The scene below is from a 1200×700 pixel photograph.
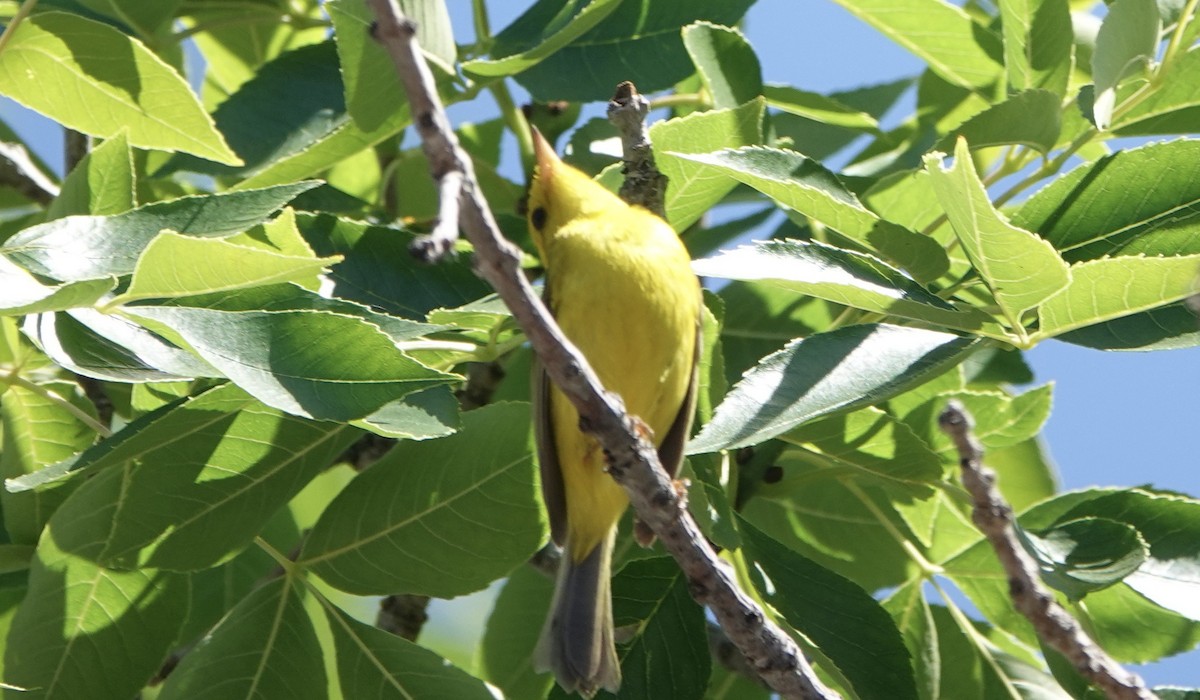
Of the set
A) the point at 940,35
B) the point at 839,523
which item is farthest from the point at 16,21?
the point at 839,523

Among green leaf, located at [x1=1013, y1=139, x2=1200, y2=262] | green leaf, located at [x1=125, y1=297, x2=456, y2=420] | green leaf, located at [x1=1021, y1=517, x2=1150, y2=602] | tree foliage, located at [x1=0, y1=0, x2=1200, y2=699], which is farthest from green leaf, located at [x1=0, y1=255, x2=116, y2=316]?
green leaf, located at [x1=1013, y1=139, x2=1200, y2=262]

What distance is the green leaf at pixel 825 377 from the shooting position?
180 centimetres

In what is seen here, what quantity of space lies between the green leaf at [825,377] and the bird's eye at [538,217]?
1044 mm

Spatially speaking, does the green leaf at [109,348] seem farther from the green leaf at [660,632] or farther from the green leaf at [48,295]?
the green leaf at [660,632]

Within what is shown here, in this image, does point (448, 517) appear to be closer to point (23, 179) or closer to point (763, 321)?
point (763, 321)

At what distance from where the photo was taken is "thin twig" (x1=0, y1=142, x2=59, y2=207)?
320 centimetres

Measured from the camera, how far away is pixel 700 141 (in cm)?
233

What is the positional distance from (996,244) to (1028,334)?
10.7 inches

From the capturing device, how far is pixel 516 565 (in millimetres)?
2303

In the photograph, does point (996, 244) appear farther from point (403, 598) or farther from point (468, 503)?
point (403, 598)

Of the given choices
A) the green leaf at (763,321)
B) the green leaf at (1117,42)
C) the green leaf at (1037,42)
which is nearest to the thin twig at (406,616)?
the green leaf at (763,321)

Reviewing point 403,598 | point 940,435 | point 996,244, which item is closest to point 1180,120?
point 940,435

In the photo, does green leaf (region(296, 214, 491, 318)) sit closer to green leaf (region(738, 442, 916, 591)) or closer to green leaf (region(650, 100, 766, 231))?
green leaf (region(650, 100, 766, 231))

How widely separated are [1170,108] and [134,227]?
1787 millimetres
